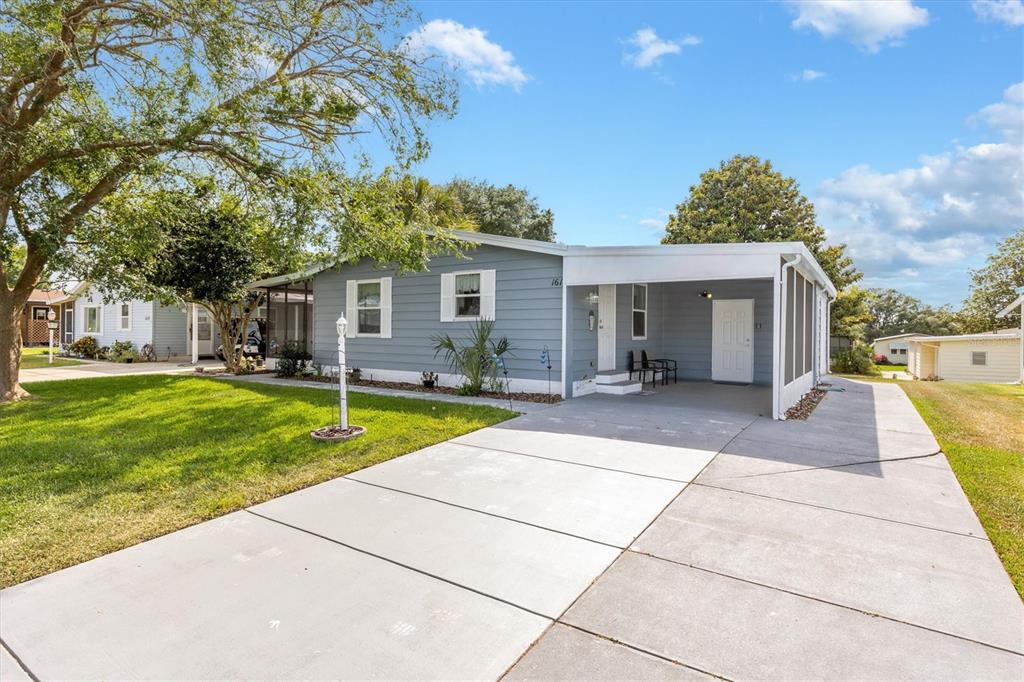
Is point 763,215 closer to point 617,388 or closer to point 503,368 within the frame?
point 617,388

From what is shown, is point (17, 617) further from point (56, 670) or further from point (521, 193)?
point (521, 193)

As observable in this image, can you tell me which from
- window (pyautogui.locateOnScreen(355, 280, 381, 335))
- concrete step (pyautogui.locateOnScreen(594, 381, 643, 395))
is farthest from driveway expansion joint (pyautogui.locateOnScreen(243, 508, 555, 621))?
window (pyautogui.locateOnScreen(355, 280, 381, 335))

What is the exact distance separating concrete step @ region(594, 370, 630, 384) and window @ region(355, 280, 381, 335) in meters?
5.04

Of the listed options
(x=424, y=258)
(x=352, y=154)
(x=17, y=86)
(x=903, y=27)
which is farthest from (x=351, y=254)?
(x=903, y=27)

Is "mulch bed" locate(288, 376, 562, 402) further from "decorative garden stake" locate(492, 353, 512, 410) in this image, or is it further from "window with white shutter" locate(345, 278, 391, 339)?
"window with white shutter" locate(345, 278, 391, 339)

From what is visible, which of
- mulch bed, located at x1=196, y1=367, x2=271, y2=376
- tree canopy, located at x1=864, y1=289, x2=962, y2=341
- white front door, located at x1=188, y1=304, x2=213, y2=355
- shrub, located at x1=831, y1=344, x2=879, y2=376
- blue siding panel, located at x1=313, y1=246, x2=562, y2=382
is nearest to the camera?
blue siding panel, located at x1=313, y1=246, x2=562, y2=382

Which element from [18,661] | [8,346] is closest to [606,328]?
[18,661]

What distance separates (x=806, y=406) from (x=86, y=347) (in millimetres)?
23636

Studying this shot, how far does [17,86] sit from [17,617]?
25.0 feet

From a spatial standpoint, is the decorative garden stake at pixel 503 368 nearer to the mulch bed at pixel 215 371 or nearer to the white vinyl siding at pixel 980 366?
the mulch bed at pixel 215 371

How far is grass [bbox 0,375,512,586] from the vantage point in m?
3.28

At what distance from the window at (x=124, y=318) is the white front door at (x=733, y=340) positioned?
1996 centimetres

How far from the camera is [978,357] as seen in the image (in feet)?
66.7

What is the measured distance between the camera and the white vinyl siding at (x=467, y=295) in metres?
9.44
